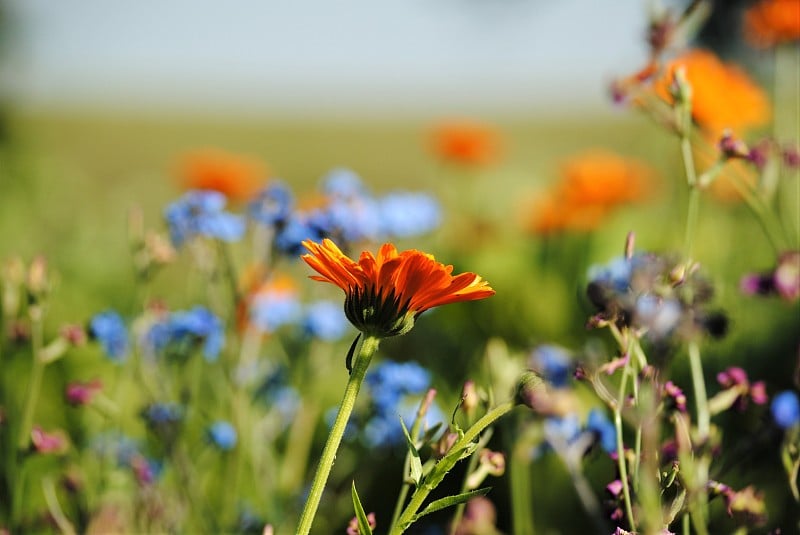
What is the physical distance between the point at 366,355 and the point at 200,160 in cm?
203

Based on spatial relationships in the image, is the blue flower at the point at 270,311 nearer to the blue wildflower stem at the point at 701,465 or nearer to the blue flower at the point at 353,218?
the blue flower at the point at 353,218

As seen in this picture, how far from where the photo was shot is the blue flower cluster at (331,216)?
1.18m

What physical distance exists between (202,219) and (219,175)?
130 centimetres

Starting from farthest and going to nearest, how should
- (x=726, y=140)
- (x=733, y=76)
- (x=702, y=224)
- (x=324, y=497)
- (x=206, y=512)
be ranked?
(x=702, y=224), (x=733, y=76), (x=324, y=497), (x=206, y=512), (x=726, y=140)

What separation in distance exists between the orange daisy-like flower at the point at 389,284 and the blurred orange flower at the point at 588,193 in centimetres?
174

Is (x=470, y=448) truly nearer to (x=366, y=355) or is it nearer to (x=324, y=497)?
(x=366, y=355)

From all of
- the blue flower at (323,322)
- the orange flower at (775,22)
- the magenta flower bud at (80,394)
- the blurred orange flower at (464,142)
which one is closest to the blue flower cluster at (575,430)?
the blue flower at (323,322)

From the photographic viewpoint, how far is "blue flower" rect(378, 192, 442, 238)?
1353 mm

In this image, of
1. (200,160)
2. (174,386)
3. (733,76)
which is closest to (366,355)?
(174,386)

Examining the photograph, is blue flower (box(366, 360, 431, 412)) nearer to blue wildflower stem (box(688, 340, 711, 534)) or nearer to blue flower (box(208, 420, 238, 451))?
blue flower (box(208, 420, 238, 451))

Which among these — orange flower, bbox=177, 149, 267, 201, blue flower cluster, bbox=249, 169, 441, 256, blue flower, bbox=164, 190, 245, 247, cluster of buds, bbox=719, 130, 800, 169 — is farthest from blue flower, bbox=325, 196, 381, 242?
orange flower, bbox=177, 149, 267, 201

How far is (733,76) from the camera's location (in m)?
1.47

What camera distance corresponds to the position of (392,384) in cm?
110

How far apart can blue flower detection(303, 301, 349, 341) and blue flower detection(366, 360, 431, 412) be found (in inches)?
6.8
